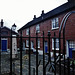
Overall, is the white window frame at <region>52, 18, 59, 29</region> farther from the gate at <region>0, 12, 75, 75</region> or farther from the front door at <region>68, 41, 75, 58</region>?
the gate at <region>0, 12, 75, 75</region>

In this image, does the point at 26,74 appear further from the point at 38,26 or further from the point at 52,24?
the point at 38,26

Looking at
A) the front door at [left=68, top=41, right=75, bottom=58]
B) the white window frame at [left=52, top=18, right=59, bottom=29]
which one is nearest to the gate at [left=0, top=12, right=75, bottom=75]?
the front door at [left=68, top=41, right=75, bottom=58]

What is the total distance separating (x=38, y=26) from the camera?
1778cm

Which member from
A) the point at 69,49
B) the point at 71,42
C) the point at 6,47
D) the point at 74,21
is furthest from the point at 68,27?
the point at 6,47

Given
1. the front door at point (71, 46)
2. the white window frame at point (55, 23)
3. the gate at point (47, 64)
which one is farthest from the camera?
the white window frame at point (55, 23)

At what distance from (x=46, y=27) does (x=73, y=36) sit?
224 inches

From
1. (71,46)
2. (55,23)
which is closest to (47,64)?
(71,46)

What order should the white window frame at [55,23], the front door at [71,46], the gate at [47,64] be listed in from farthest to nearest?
the white window frame at [55,23], the front door at [71,46], the gate at [47,64]

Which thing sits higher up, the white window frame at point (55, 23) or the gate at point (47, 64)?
the white window frame at point (55, 23)

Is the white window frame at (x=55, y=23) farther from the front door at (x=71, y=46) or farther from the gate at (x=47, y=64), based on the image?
the gate at (x=47, y=64)

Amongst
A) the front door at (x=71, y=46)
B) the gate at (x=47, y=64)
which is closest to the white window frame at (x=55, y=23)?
the front door at (x=71, y=46)

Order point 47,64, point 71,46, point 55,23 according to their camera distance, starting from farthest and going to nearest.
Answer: point 55,23 < point 71,46 < point 47,64

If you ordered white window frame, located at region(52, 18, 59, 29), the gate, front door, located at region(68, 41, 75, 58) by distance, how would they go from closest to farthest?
the gate, front door, located at region(68, 41, 75, 58), white window frame, located at region(52, 18, 59, 29)

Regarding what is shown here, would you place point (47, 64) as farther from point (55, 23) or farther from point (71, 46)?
point (55, 23)
